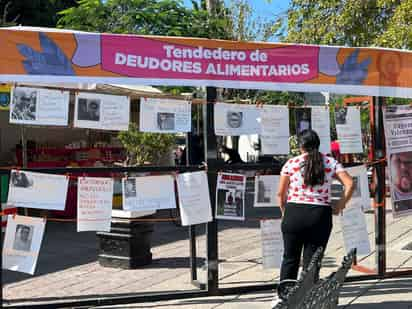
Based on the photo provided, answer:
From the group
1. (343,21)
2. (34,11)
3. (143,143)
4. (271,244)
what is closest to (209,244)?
(271,244)

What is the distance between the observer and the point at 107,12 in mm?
16078

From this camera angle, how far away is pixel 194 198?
5.72 m

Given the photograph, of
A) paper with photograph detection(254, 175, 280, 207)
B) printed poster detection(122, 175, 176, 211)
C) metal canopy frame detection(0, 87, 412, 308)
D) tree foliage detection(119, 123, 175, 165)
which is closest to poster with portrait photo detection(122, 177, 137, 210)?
printed poster detection(122, 175, 176, 211)

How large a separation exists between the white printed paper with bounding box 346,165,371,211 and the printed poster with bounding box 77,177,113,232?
2.84 metres

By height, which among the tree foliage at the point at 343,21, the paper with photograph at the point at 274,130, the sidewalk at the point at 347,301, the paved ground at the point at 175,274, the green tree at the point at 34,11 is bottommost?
the paved ground at the point at 175,274

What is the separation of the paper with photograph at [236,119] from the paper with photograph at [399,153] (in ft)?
5.73

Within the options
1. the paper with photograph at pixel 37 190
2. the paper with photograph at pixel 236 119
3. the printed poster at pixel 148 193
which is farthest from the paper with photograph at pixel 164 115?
the paper with photograph at pixel 37 190

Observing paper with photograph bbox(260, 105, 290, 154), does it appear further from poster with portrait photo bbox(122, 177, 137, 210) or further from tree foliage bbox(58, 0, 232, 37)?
tree foliage bbox(58, 0, 232, 37)

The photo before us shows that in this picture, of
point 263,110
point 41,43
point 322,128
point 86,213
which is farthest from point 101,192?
point 322,128

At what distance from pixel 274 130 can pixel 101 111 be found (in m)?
1.90

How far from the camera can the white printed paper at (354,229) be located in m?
6.38

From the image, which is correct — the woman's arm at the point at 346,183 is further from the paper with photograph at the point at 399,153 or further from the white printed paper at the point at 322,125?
the paper with photograph at the point at 399,153

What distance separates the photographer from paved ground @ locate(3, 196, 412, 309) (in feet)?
19.0

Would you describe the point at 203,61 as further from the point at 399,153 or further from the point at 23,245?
the point at 399,153
